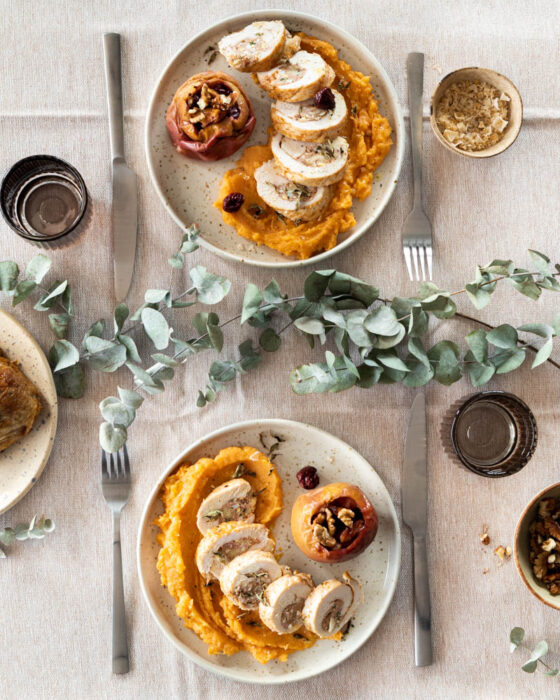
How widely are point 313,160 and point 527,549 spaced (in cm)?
116

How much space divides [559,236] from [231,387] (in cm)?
100

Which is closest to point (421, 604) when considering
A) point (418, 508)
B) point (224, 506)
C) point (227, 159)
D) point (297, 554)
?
point (418, 508)

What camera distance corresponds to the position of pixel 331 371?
165 cm

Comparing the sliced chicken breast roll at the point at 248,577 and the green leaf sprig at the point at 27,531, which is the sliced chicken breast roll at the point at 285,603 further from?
the green leaf sprig at the point at 27,531

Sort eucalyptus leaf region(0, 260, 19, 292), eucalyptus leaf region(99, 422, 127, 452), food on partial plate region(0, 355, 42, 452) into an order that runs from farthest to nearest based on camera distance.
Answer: eucalyptus leaf region(0, 260, 19, 292), food on partial plate region(0, 355, 42, 452), eucalyptus leaf region(99, 422, 127, 452)

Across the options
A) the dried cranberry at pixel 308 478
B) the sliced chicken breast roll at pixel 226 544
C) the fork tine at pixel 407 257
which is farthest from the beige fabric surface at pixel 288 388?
the sliced chicken breast roll at pixel 226 544

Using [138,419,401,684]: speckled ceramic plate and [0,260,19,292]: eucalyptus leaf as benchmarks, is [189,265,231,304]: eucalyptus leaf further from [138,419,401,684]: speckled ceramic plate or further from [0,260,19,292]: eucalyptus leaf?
[0,260,19,292]: eucalyptus leaf

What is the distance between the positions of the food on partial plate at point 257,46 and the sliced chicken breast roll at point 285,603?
1286mm

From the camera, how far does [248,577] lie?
1.68 metres

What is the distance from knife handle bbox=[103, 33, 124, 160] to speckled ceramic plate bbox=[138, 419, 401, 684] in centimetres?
81

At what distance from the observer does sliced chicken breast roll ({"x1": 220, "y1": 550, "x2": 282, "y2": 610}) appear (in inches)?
65.8

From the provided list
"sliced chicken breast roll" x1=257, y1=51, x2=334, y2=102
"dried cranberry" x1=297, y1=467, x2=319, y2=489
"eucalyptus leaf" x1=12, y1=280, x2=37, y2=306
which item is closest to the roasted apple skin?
"dried cranberry" x1=297, y1=467, x2=319, y2=489

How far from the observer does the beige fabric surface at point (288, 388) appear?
1819 mm

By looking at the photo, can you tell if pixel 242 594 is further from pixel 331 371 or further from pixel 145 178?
pixel 145 178
